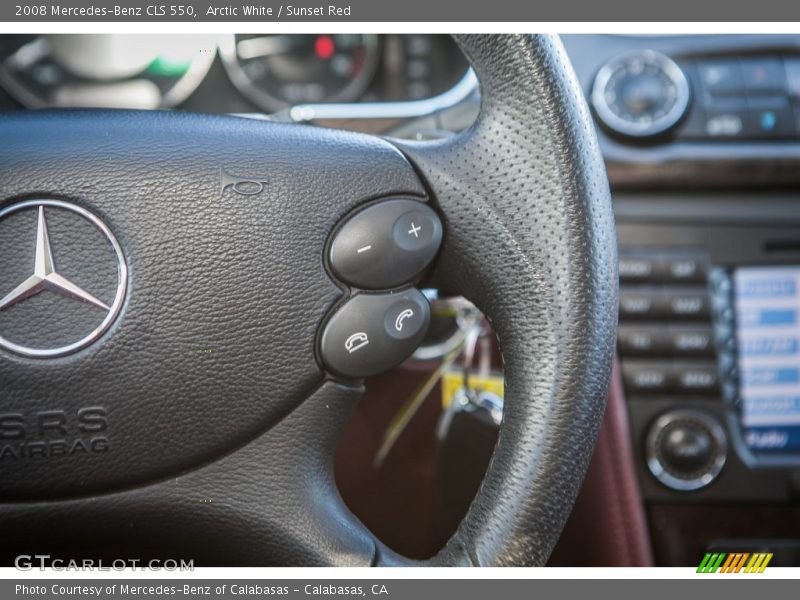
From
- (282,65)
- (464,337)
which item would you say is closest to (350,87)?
(282,65)

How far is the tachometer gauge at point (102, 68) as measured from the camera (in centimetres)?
114

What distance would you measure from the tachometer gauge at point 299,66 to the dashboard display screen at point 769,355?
60 centimetres

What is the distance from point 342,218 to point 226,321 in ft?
0.36

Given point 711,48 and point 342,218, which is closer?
point 342,218

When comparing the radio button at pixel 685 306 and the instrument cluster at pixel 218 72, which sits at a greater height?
the instrument cluster at pixel 218 72

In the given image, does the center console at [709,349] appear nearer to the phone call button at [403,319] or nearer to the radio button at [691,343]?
the radio button at [691,343]

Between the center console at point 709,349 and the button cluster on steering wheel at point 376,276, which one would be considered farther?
the center console at point 709,349

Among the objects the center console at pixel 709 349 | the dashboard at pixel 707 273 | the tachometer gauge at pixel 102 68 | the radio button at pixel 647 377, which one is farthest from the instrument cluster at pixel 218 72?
the radio button at pixel 647 377

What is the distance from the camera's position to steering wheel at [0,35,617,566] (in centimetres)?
55

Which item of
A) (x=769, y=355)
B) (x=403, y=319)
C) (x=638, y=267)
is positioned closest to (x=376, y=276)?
(x=403, y=319)

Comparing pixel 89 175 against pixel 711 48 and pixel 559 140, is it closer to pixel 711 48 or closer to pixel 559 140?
pixel 559 140

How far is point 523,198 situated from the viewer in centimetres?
57

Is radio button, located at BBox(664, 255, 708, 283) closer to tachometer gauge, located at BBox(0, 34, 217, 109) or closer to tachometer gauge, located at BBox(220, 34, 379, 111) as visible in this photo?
tachometer gauge, located at BBox(220, 34, 379, 111)

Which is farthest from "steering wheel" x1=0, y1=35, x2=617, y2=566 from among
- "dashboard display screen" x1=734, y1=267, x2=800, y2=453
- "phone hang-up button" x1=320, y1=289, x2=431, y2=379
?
"dashboard display screen" x1=734, y1=267, x2=800, y2=453
